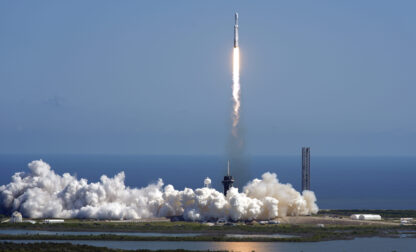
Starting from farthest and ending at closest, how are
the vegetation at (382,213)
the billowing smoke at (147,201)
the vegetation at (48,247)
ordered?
the vegetation at (382,213) → the billowing smoke at (147,201) → the vegetation at (48,247)

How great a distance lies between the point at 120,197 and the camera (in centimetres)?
14600

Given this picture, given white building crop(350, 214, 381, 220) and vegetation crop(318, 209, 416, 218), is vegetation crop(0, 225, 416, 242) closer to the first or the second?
white building crop(350, 214, 381, 220)

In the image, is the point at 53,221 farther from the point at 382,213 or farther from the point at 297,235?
the point at 382,213

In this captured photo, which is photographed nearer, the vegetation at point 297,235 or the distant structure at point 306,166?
the vegetation at point 297,235

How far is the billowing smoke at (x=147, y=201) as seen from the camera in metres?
138

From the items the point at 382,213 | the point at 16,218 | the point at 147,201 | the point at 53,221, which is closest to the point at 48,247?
the point at 53,221

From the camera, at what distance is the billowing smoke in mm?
137625

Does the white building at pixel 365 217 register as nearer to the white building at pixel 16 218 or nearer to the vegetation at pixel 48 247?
the vegetation at pixel 48 247

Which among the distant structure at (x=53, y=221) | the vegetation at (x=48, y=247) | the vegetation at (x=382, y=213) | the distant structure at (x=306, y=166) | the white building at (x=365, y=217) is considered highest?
the distant structure at (x=306, y=166)

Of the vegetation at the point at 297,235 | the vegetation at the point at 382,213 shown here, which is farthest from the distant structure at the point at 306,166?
the vegetation at the point at 297,235

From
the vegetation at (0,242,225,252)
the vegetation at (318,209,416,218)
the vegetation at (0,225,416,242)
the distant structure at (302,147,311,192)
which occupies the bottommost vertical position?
the vegetation at (0,242,225,252)

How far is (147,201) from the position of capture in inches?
5694

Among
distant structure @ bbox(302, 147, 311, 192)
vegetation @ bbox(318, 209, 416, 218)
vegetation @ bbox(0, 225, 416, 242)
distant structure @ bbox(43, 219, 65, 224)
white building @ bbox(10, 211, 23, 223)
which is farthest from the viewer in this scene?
distant structure @ bbox(302, 147, 311, 192)

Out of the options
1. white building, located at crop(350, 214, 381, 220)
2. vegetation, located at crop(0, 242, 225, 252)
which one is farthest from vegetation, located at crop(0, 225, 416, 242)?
white building, located at crop(350, 214, 381, 220)
